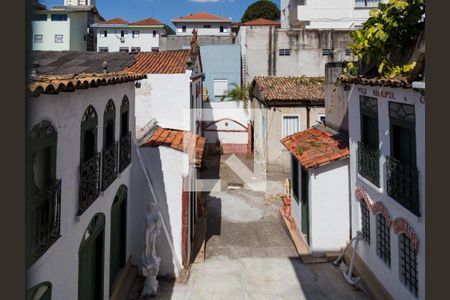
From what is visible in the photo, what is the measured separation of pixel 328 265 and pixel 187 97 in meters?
7.69

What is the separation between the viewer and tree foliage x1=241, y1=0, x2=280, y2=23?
61.4 m

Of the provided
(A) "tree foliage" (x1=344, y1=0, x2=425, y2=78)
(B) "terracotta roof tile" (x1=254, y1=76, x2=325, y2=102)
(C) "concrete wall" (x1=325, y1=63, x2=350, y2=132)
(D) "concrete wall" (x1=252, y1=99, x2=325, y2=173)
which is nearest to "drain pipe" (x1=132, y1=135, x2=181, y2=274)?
(A) "tree foliage" (x1=344, y1=0, x2=425, y2=78)

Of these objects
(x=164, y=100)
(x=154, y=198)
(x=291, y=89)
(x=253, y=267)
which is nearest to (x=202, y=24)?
(x=291, y=89)

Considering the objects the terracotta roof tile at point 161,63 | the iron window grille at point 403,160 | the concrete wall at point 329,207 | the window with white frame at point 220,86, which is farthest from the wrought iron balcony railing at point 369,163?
the window with white frame at point 220,86

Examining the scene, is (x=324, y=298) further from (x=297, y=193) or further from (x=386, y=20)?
(x=386, y=20)

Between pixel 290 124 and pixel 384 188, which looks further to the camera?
pixel 290 124

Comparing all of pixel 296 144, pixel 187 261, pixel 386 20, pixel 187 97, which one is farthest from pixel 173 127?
pixel 386 20

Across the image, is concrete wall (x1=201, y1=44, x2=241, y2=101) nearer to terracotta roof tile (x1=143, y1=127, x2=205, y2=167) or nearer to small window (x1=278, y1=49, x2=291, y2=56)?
small window (x1=278, y1=49, x2=291, y2=56)

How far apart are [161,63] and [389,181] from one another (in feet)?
38.0

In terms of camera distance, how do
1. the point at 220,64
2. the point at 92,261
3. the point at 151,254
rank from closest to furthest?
the point at 92,261, the point at 151,254, the point at 220,64

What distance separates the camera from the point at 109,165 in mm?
7754

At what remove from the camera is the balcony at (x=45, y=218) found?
429cm

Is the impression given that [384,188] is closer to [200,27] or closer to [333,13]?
[333,13]

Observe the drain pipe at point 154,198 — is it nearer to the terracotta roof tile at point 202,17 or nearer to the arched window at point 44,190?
the arched window at point 44,190
